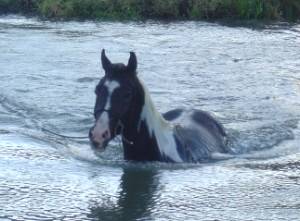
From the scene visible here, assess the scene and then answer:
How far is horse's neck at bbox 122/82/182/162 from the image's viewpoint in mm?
9203

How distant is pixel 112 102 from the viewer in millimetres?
8844

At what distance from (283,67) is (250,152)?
520 cm

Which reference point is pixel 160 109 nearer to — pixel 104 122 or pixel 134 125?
pixel 134 125

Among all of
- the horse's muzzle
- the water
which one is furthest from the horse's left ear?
the water

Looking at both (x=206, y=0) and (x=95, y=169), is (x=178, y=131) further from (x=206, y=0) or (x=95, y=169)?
(x=206, y=0)

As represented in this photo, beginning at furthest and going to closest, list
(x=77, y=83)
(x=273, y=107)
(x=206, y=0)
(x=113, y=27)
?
(x=206, y=0) → (x=113, y=27) → (x=77, y=83) → (x=273, y=107)

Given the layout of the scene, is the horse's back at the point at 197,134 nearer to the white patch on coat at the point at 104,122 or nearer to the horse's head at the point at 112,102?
the horse's head at the point at 112,102

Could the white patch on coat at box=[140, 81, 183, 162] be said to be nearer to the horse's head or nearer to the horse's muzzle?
the horse's head

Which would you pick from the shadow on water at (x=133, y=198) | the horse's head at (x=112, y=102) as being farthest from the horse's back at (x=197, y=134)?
the horse's head at (x=112, y=102)

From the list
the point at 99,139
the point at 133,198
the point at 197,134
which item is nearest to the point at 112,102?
the point at 99,139

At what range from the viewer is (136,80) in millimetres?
9062

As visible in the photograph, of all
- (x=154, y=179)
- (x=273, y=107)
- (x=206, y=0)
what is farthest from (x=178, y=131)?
(x=206, y=0)

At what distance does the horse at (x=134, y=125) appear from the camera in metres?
8.81

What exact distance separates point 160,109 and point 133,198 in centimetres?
467
